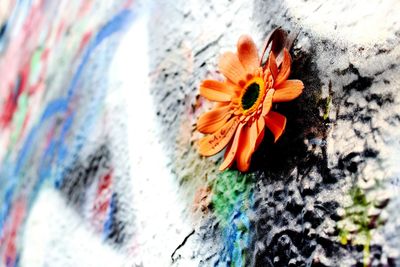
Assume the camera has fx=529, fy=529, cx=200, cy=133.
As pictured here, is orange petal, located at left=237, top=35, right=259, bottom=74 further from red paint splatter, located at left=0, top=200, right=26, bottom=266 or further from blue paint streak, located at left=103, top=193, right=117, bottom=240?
red paint splatter, located at left=0, top=200, right=26, bottom=266

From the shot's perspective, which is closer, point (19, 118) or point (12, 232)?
point (12, 232)

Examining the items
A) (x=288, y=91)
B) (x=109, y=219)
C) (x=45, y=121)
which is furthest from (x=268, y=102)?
(x=45, y=121)

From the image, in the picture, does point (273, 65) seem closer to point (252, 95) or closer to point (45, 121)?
point (252, 95)

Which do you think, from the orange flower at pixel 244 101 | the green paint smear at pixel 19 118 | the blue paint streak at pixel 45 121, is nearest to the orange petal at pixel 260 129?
the orange flower at pixel 244 101

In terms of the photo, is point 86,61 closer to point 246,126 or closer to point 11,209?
point 11,209

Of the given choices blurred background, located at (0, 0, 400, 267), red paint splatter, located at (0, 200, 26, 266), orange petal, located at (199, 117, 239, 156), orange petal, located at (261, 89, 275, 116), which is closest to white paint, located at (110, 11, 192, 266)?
blurred background, located at (0, 0, 400, 267)

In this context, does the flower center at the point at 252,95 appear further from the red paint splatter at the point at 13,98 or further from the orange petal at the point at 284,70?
the red paint splatter at the point at 13,98

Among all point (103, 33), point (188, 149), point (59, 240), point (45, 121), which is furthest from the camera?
point (45, 121)
